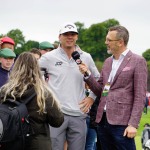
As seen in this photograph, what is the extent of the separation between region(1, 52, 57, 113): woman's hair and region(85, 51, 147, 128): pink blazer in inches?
31.7

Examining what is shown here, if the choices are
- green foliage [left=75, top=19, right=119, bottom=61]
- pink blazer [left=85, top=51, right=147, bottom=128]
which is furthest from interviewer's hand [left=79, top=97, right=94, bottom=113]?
green foliage [left=75, top=19, right=119, bottom=61]

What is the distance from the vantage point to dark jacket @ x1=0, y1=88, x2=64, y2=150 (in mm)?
5066

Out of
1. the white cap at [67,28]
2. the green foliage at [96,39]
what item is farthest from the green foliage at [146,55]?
the white cap at [67,28]

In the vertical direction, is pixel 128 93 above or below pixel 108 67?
below

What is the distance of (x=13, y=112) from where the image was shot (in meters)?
4.95

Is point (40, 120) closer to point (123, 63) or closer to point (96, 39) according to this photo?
point (123, 63)

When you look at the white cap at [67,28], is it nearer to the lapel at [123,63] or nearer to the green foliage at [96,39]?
the lapel at [123,63]

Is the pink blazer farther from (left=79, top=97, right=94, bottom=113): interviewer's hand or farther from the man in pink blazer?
(left=79, top=97, right=94, bottom=113): interviewer's hand

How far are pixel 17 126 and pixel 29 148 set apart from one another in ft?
1.08

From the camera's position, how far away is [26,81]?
5180mm

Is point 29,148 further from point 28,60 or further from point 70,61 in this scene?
point 70,61

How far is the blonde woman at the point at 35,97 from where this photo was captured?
505 cm

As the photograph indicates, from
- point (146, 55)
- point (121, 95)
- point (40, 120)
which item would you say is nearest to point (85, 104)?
point (121, 95)

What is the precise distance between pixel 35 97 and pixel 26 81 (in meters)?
0.22
